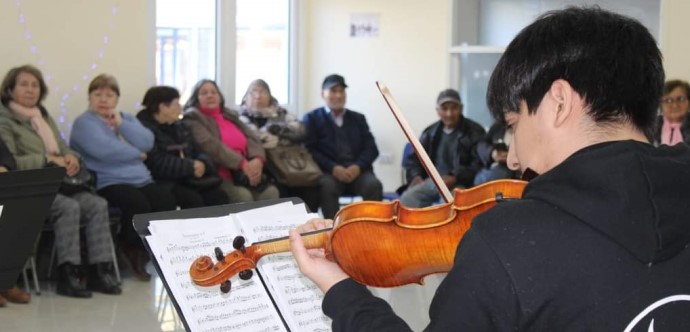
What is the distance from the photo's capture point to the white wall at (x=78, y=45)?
5480mm

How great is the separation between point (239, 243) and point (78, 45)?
4.42 m

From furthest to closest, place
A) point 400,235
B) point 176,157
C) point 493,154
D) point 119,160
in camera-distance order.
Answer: point 493,154
point 176,157
point 119,160
point 400,235

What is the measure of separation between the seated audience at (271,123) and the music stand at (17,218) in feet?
12.0

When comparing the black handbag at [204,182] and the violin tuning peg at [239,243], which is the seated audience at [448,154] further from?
the violin tuning peg at [239,243]

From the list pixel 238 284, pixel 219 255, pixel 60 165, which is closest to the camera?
pixel 219 255

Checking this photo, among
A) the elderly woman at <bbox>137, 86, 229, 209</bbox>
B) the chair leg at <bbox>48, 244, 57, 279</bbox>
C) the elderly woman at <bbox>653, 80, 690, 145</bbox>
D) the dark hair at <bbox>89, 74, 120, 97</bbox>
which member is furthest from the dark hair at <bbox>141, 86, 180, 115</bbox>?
the elderly woman at <bbox>653, 80, 690, 145</bbox>

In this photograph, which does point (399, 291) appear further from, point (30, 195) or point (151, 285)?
point (30, 195)

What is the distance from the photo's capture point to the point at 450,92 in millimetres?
6598

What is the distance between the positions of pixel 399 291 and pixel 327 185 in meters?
1.26

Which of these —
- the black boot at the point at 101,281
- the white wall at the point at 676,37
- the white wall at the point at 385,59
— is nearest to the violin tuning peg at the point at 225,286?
the black boot at the point at 101,281

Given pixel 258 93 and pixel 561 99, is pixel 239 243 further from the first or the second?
pixel 258 93

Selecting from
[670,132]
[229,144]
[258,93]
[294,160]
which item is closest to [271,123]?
[258,93]

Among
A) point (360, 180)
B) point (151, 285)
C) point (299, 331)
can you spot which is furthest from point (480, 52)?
point (299, 331)

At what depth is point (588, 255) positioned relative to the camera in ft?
3.74
